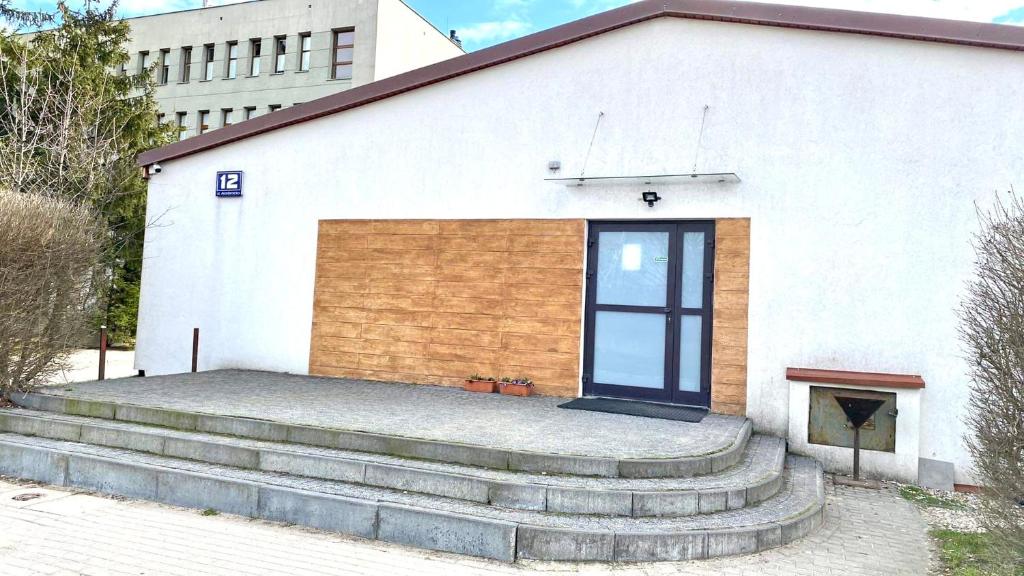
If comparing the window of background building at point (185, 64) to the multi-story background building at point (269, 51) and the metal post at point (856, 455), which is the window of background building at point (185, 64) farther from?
the metal post at point (856, 455)

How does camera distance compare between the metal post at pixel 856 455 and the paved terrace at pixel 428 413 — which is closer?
the paved terrace at pixel 428 413

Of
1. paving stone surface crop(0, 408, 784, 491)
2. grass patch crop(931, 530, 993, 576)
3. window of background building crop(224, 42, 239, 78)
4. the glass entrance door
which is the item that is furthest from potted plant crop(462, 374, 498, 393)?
window of background building crop(224, 42, 239, 78)

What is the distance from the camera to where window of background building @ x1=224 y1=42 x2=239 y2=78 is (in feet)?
101

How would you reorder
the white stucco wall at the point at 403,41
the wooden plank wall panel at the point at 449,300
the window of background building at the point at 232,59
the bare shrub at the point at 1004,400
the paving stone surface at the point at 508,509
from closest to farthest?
the bare shrub at the point at 1004,400
the paving stone surface at the point at 508,509
the wooden plank wall panel at the point at 449,300
the white stucco wall at the point at 403,41
the window of background building at the point at 232,59

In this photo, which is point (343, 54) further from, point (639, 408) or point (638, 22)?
point (639, 408)

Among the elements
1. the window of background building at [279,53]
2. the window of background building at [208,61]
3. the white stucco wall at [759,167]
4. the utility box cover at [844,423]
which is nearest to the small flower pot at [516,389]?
the white stucco wall at [759,167]

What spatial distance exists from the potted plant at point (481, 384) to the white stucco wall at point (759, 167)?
2.30m

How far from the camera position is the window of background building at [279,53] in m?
29.8

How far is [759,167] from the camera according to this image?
8.29m

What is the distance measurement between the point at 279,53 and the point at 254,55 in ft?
4.60

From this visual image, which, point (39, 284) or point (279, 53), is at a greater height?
point (279, 53)

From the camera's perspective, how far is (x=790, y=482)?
6414 mm

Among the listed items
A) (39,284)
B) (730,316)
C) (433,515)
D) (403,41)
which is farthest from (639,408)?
(403,41)

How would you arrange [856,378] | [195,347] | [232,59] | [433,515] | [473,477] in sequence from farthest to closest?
[232,59] → [195,347] → [856,378] → [473,477] → [433,515]
